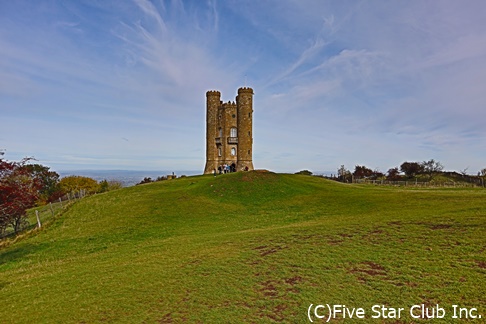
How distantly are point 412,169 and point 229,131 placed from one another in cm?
4534

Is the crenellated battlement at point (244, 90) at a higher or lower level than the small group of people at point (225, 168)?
higher

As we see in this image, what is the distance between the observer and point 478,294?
24.0 ft

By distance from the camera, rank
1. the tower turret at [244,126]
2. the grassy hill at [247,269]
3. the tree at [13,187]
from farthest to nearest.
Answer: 1. the tower turret at [244,126]
2. the tree at [13,187]
3. the grassy hill at [247,269]

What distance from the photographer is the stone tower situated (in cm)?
5619

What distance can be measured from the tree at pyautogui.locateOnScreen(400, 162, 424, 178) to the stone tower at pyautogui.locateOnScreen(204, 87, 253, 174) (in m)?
40.6

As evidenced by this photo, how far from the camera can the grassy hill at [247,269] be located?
25.2 feet

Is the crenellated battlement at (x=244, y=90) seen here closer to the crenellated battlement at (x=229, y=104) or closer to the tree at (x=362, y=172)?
→ the crenellated battlement at (x=229, y=104)

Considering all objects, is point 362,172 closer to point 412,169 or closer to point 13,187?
point 412,169

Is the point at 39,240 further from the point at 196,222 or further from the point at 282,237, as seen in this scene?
the point at 282,237

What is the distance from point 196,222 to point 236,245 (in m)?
8.49

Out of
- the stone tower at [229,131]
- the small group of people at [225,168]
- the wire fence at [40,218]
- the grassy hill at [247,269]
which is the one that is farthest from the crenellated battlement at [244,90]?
the grassy hill at [247,269]

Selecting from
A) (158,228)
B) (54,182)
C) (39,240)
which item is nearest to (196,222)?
(158,228)

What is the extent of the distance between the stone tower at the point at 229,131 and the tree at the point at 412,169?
40.6 metres

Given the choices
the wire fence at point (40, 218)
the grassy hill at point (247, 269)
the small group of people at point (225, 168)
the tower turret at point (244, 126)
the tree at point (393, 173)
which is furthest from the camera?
the tree at point (393, 173)
